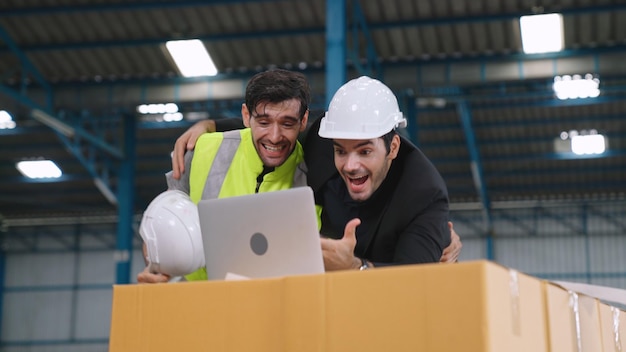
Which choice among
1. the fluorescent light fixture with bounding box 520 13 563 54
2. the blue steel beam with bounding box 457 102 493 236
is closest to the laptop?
the fluorescent light fixture with bounding box 520 13 563 54

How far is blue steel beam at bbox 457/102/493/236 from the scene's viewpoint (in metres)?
20.5

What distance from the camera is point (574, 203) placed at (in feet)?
86.5

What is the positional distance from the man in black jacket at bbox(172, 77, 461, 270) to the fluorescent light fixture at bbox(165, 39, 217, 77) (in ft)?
45.5

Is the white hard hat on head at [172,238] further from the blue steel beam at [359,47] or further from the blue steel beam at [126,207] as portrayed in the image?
the blue steel beam at [126,207]

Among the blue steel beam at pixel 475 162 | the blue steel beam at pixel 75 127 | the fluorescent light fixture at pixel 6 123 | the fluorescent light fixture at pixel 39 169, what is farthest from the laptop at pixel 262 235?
the fluorescent light fixture at pixel 39 169

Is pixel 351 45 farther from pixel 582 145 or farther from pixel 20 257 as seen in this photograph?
Answer: pixel 20 257

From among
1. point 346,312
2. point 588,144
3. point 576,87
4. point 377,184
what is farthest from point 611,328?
point 588,144

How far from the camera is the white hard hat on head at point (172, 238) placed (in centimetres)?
296

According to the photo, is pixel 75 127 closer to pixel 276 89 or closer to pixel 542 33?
pixel 542 33

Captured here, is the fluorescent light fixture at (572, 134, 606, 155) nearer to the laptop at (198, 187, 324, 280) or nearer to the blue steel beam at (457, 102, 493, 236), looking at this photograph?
the blue steel beam at (457, 102, 493, 236)

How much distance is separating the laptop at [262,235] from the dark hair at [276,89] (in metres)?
1.17

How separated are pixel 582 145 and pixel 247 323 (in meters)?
21.2

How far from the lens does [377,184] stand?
12.0 feet

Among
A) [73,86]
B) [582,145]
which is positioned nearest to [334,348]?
[73,86]
